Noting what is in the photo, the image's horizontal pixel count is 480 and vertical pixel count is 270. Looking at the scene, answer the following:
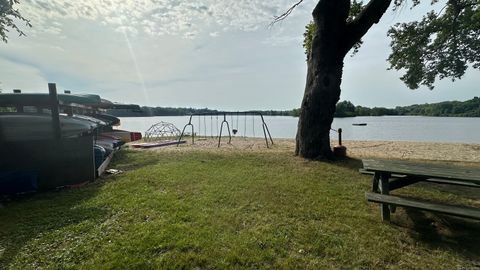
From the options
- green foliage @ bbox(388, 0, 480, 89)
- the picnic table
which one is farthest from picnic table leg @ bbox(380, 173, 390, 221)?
green foliage @ bbox(388, 0, 480, 89)

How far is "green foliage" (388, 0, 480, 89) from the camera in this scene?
407 inches

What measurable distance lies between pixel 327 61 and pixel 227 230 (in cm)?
511

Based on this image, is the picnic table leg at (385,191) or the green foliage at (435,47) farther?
the green foliage at (435,47)

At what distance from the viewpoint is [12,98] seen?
19.0ft

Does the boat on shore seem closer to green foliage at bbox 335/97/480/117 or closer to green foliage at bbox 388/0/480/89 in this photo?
green foliage at bbox 388/0/480/89

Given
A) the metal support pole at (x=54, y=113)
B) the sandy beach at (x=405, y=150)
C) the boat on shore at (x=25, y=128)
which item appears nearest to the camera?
the boat on shore at (x=25, y=128)

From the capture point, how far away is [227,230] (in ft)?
8.78

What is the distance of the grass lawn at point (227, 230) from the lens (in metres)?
2.17

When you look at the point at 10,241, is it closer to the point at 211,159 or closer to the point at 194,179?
the point at 194,179

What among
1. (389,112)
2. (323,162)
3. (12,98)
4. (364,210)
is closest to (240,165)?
(323,162)

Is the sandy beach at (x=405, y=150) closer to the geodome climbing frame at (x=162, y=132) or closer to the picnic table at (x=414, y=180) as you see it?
the picnic table at (x=414, y=180)

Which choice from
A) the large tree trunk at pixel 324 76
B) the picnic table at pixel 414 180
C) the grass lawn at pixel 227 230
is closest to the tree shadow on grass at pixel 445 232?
the grass lawn at pixel 227 230

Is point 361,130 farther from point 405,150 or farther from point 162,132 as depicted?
point 162,132

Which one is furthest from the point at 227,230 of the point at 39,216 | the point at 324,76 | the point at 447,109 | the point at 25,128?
the point at 447,109
